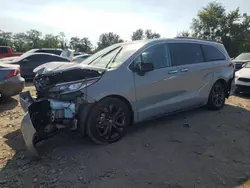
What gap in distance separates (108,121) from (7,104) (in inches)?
158

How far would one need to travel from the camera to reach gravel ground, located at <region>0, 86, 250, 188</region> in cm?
334

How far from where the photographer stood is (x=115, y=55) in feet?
15.8

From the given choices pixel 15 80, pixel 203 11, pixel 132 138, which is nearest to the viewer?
pixel 132 138

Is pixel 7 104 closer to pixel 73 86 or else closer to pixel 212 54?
pixel 73 86

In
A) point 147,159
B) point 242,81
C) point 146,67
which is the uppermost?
point 146,67

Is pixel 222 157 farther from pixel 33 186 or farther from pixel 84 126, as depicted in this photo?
pixel 33 186

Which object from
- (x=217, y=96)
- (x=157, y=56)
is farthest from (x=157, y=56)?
(x=217, y=96)

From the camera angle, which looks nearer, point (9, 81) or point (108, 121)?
point (108, 121)

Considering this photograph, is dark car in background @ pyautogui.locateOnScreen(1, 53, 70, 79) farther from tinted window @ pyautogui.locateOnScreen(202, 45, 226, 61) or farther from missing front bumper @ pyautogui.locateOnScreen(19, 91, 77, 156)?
missing front bumper @ pyautogui.locateOnScreen(19, 91, 77, 156)

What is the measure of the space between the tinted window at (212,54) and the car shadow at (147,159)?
1688 mm

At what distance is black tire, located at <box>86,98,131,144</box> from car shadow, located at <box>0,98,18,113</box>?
340 centimetres

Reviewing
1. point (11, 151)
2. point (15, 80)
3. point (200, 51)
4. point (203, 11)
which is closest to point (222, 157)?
point (200, 51)

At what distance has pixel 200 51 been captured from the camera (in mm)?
5875

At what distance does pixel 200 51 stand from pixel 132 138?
2.69m
